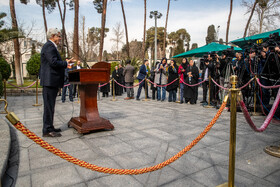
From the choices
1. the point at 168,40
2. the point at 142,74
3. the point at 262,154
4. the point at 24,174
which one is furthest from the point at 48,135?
the point at 168,40

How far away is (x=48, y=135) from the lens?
4074mm

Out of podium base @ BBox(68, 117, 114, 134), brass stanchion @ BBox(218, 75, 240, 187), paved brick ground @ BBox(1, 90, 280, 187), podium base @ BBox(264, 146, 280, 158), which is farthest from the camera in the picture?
podium base @ BBox(68, 117, 114, 134)

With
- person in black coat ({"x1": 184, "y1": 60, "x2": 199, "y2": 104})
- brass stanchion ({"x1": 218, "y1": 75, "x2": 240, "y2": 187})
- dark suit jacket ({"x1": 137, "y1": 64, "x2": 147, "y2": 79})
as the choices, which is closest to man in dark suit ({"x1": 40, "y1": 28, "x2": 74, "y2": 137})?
brass stanchion ({"x1": 218, "y1": 75, "x2": 240, "y2": 187})

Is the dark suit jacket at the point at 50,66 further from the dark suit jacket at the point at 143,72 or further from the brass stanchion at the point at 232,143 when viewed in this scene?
the dark suit jacket at the point at 143,72

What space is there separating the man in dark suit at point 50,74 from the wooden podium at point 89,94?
0.35 metres

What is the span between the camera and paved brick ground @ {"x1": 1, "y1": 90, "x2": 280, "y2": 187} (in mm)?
2422

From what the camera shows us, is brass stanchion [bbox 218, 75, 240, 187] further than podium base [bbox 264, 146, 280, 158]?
No

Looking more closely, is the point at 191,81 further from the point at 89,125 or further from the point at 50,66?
the point at 50,66

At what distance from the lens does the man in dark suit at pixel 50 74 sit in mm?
3913

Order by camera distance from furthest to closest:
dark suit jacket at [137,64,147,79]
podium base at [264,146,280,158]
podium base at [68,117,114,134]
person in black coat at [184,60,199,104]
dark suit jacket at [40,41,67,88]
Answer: dark suit jacket at [137,64,147,79] → person in black coat at [184,60,199,104] → podium base at [68,117,114,134] → dark suit jacket at [40,41,67,88] → podium base at [264,146,280,158]

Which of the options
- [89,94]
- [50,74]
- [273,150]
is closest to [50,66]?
[50,74]

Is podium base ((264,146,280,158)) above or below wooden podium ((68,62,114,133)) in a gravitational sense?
below

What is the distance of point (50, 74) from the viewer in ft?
13.0

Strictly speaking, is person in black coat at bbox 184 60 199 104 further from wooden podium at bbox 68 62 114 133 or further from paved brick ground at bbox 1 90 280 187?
wooden podium at bbox 68 62 114 133
